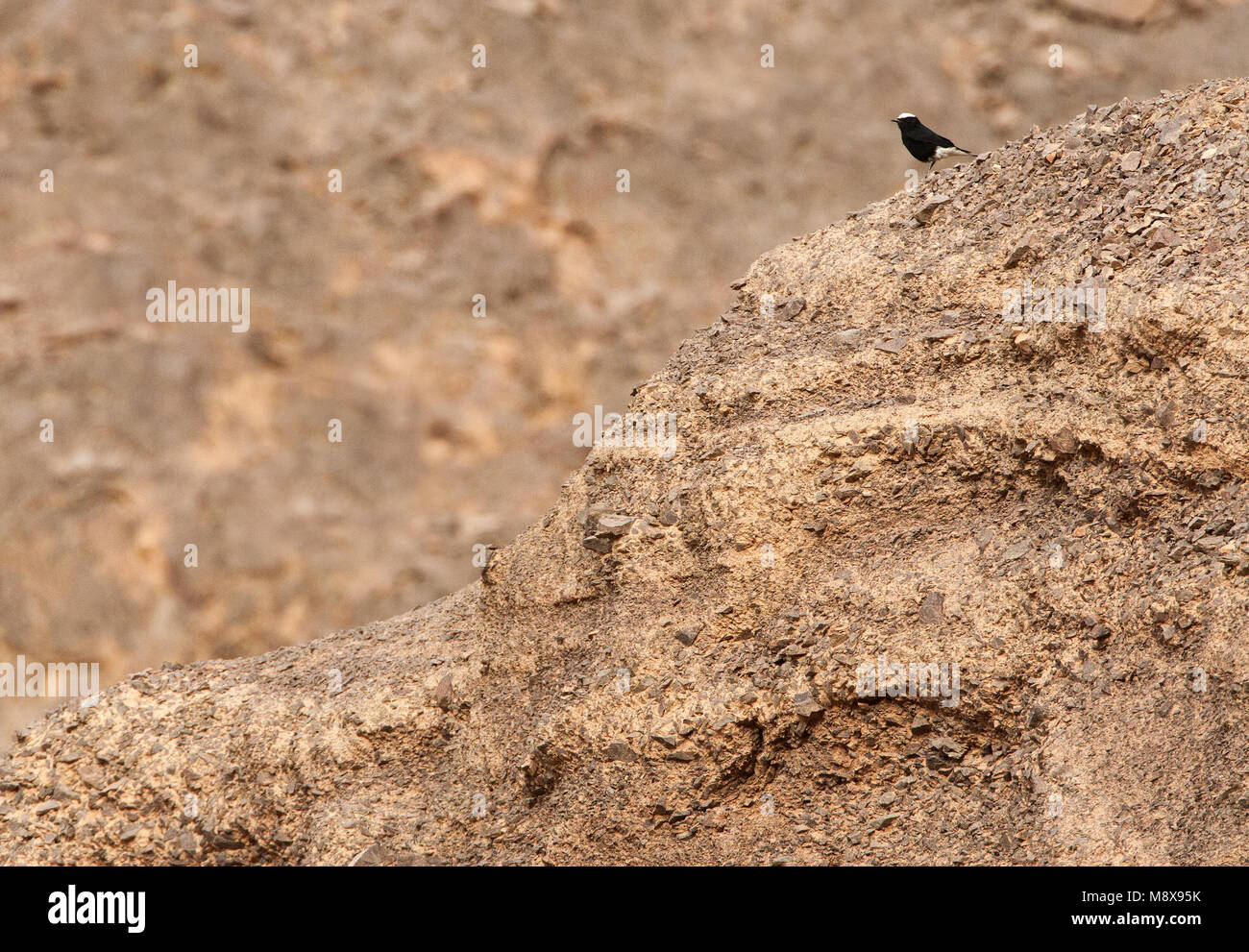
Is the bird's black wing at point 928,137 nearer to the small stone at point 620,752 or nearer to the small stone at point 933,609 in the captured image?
the small stone at point 933,609

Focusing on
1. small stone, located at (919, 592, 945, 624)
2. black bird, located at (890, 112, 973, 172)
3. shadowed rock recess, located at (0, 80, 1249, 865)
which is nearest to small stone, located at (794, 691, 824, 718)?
shadowed rock recess, located at (0, 80, 1249, 865)

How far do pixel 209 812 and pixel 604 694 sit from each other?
172 cm

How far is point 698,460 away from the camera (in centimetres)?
443

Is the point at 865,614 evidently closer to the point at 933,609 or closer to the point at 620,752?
the point at 933,609

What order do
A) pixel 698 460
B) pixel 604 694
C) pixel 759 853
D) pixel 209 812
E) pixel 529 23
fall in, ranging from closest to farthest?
1. pixel 759 853
2. pixel 604 694
3. pixel 698 460
4. pixel 209 812
5. pixel 529 23

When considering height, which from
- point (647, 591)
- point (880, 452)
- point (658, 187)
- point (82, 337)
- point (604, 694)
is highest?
point (658, 187)

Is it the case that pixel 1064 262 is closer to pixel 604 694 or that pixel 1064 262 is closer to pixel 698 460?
pixel 698 460

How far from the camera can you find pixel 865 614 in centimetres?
392

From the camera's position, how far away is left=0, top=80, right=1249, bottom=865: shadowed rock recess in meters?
3.49

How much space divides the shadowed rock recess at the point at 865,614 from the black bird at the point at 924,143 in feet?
1.95

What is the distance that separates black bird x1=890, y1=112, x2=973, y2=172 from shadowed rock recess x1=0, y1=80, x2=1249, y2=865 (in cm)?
60

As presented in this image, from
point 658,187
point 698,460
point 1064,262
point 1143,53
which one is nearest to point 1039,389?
point 1064,262

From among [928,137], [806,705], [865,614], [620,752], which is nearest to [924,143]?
[928,137]

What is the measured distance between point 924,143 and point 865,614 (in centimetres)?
253
